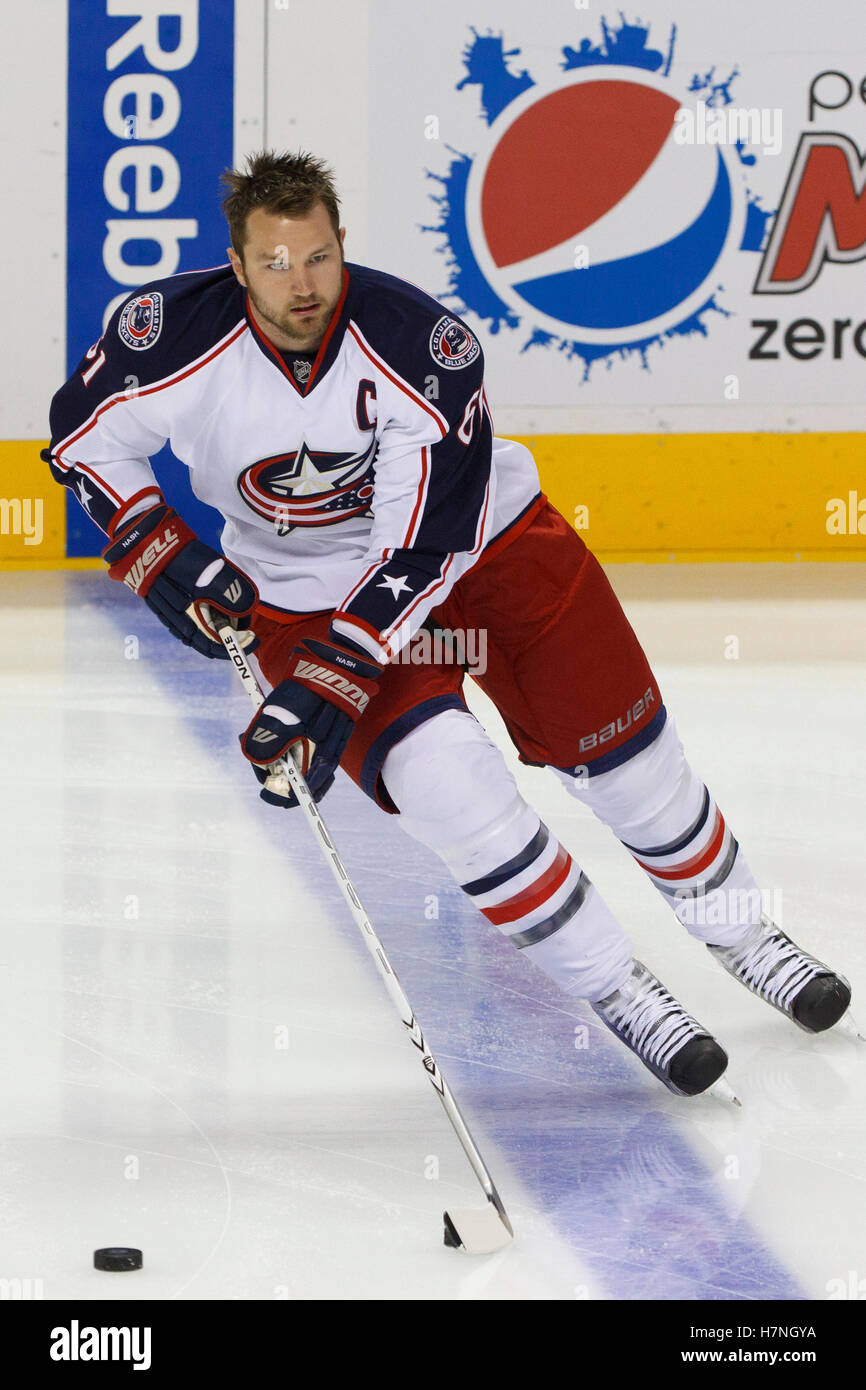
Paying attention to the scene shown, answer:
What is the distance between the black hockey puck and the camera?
6.27ft

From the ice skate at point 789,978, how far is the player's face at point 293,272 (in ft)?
3.66

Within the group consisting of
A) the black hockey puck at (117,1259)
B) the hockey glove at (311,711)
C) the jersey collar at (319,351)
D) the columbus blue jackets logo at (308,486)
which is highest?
the jersey collar at (319,351)

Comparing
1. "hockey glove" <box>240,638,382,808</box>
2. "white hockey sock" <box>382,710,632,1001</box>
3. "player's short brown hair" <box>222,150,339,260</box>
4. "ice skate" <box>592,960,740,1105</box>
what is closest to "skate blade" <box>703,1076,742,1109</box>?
"ice skate" <box>592,960,740,1105</box>

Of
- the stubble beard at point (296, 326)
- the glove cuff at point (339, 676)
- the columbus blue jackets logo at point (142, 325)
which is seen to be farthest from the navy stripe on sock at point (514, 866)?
the columbus blue jackets logo at point (142, 325)

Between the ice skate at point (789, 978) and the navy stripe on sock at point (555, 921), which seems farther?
the ice skate at point (789, 978)

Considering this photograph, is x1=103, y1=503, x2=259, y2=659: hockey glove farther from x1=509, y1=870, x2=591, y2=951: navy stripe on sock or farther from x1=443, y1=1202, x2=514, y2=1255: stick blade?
x1=443, y1=1202, x2=514, y2=1255: stick blade

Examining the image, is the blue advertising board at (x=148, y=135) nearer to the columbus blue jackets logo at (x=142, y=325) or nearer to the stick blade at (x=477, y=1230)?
the columbus blue jackets logo at (x=142, y=325)

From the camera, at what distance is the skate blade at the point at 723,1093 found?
242 cm

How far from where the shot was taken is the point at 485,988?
2.87 m

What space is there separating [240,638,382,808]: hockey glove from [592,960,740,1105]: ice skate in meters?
0.53

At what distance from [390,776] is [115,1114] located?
1.89 feet

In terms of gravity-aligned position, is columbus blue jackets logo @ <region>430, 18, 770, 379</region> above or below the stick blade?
above

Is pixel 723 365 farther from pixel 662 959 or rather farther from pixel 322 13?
pixel 662 959

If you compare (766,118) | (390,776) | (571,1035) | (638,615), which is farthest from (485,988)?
(766,118)
